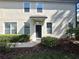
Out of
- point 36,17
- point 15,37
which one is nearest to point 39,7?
point 36,17

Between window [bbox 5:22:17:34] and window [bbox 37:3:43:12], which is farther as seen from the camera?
window [bbox 37:3:43:12]

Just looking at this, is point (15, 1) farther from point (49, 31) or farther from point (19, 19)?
point (49, 31)

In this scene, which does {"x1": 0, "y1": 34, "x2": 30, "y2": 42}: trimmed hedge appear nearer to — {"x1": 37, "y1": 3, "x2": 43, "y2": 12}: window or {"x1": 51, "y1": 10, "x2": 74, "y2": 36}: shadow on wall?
{"x1": 37, "y1": 3, "x2": 43, "y2": 12}: window

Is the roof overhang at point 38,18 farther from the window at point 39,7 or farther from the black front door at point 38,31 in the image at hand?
the window at point 39,7

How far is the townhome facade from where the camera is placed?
2420cm

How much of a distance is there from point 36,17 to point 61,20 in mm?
4012

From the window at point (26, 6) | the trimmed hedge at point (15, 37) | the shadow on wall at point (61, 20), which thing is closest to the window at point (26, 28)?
the trimmed hedge at point (15, 37)

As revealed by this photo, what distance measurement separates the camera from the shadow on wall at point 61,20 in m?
25.1

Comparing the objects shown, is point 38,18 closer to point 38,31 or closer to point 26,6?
point 38,31

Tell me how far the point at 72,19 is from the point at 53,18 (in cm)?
304

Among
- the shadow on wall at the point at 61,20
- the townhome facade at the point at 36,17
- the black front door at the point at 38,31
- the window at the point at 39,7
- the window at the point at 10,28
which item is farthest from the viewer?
the shadow on wall at the point at 61,20

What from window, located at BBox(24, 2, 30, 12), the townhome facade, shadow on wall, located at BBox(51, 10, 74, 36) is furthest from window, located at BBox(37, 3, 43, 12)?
shadow on wall, located at BBox(51, 10, 74, 36)

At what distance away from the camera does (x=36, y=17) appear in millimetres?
23938

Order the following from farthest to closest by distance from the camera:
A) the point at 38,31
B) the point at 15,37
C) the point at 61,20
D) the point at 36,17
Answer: the point at 61,20 → the point at 38,31 → the point at 36,17 → the point at 15,37
